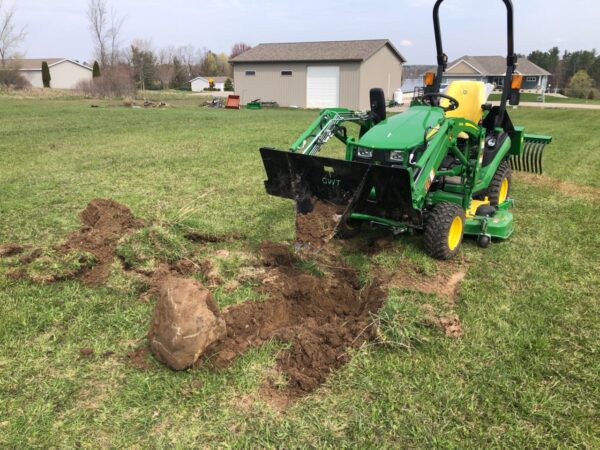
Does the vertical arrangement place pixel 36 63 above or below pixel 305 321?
above

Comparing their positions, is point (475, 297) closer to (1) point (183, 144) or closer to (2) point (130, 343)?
(2) point (130, 343)

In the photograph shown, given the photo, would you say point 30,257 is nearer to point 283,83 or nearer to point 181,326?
point 181,326

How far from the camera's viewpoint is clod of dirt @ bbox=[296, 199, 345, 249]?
4672mm

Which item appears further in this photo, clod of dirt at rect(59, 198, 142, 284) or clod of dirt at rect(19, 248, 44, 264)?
clod of dirt at rect(19, 248, 44, 264)

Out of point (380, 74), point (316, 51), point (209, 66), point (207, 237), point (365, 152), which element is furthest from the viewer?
point (209, 66)

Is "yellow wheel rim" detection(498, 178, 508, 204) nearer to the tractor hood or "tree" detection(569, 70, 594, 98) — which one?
the tractor hood

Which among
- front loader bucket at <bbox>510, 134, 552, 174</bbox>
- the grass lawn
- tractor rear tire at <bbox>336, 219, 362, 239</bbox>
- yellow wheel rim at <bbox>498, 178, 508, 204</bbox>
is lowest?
the grass lawn

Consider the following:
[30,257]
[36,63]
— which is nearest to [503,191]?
[30,257]

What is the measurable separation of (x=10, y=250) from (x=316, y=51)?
101ft

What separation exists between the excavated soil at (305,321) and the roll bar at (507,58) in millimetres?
3197

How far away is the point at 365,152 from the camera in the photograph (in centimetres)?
500

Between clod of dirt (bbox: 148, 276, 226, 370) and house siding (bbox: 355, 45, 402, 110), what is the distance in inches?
1112

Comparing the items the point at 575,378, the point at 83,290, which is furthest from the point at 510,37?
the point at 83,290

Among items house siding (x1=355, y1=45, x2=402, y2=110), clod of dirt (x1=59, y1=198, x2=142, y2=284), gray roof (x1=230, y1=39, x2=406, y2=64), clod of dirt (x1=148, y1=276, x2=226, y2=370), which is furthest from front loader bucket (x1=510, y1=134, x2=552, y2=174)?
gray roof (x1=230, y1=39, x2=406, y2=64)
